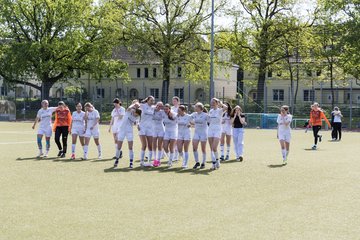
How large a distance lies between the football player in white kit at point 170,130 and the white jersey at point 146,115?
1.53 feet

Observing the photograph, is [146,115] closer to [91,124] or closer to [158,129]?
[158,129]

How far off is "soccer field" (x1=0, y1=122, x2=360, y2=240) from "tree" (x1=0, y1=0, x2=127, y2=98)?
43800 millimetres

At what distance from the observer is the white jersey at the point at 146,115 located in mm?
17812

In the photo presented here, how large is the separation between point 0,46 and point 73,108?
10864mm

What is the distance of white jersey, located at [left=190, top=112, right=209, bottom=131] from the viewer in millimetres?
17312

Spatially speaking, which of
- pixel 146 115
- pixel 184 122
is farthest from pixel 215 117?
pixel 146 115

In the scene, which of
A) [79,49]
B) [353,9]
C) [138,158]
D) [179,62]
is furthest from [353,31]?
[138,158]

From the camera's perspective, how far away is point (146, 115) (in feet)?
58.6

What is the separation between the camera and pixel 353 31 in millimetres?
55125

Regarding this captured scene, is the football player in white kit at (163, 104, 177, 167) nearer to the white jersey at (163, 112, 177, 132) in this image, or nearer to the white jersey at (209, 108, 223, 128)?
the white jersey at (163, 112, 177, 132)

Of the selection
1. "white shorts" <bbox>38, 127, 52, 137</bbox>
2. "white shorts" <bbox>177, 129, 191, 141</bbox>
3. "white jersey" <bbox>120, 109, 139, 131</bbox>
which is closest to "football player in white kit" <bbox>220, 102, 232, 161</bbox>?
"white shorts" <bbox>177, 129, 191, 141</bbox>

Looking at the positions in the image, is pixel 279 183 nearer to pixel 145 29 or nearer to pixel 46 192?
Answer: pixel 46 192

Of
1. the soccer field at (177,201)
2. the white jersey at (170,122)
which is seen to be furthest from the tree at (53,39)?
the soccer field at (177,201)

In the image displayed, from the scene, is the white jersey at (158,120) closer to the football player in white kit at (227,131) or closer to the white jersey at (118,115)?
the white jersey at (118,115)
